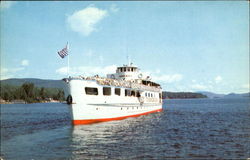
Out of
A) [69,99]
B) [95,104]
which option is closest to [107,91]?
[95,104]

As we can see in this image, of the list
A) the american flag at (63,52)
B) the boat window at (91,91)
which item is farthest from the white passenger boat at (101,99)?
the american flag at (63,52)

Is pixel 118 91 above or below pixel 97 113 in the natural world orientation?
above

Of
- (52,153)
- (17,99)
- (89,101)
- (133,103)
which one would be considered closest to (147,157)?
(52,153)

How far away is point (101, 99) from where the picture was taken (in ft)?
103

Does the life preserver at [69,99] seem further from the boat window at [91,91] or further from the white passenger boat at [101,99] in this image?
the boat window at [91,91]

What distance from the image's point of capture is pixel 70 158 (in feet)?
49.6

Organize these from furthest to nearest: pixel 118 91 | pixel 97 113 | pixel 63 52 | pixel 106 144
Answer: pixel 118 91 < pixel 97 113 < pixel 63 52 < pixel 106 144

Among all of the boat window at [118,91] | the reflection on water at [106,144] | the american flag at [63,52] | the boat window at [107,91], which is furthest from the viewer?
the boat window at [118,91]

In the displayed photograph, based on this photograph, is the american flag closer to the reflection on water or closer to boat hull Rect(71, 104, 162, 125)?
boat hull Rect(71, 104, 162, 125)

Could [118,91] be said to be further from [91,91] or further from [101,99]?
[91,91]

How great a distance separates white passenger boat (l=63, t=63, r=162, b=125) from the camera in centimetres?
2933

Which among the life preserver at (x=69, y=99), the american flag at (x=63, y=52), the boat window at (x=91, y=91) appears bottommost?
the life preserver at (x=69, y=99)

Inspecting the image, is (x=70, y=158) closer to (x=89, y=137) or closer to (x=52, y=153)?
(x=52, y=153)

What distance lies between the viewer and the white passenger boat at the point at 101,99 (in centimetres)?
2933
